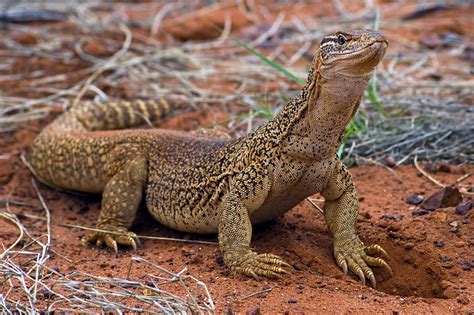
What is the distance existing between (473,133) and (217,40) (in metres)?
5.17

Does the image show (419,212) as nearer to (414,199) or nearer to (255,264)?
(414,199)

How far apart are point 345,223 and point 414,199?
0.96m

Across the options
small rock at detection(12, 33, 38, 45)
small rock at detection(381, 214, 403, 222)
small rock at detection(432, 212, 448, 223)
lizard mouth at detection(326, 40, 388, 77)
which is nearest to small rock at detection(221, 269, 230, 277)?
small rock at detection(381, 214, 403, 222)

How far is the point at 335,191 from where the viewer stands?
A: 598 centimetres

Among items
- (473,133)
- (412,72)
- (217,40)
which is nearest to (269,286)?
(473,133)

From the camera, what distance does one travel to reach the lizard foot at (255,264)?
5.52 meters

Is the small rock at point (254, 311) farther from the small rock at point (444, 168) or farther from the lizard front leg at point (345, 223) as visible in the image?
the small rock at point (444, 168)

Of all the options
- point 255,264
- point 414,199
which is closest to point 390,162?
point 414,199

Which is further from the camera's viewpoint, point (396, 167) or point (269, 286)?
point (396, 167)

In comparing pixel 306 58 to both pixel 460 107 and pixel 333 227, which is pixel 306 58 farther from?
pixel 333 227

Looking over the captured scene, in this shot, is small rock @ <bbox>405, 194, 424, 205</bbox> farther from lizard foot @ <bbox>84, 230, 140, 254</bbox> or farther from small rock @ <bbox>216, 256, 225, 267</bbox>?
lizard foot @ <bbox>84, 230, 140, 254</bbox>

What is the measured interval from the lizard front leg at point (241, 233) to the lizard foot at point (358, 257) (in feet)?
1.55

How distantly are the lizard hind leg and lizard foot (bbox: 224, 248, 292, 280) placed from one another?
4.70 ft

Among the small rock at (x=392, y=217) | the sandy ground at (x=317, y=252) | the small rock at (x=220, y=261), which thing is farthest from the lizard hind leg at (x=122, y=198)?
the small rock at (x=392, y=217)
